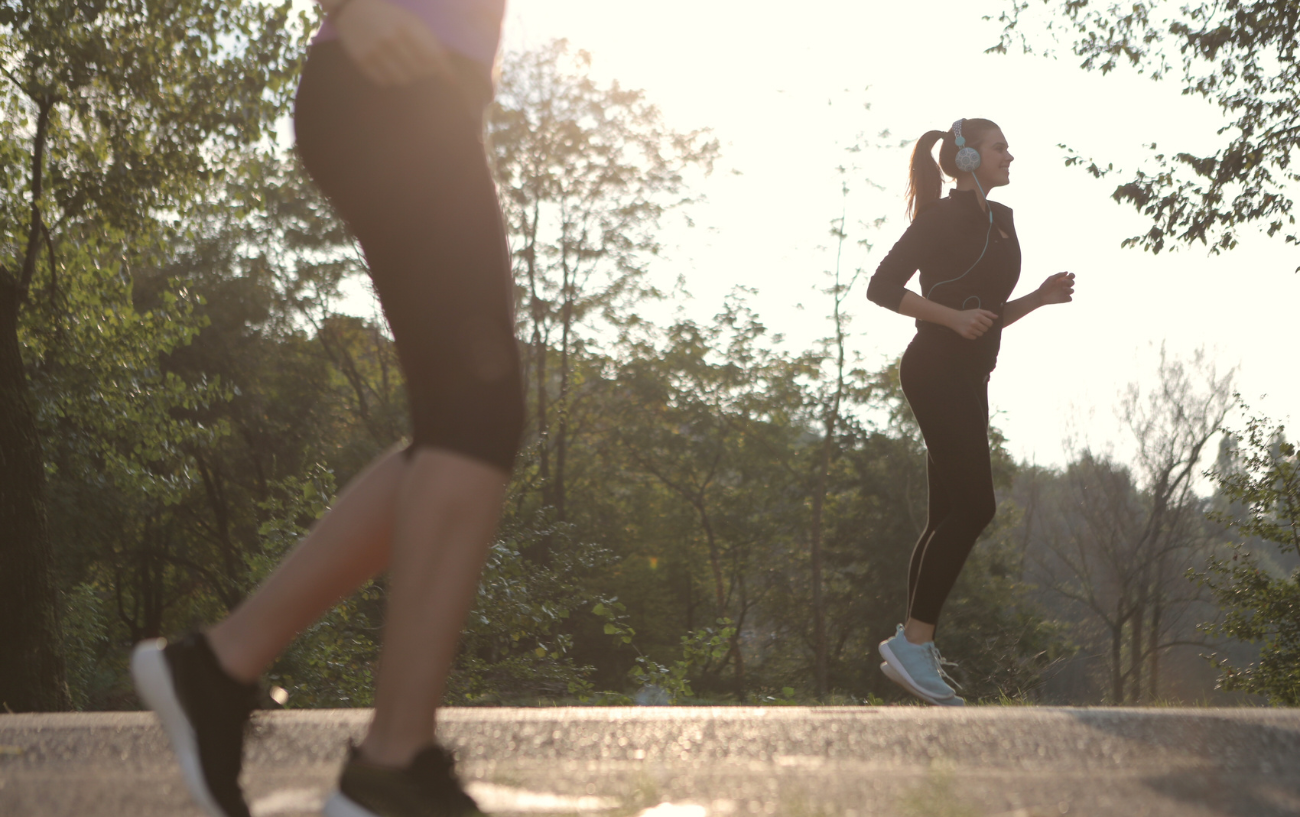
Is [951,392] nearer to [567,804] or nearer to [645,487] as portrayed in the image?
[567,804]

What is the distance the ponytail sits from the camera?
176 inches

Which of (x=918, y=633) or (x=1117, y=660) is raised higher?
(x=918, y=633)

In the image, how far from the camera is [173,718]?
5.39 feet

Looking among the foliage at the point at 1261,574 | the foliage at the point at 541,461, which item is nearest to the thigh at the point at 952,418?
the foliage at the point at 541,461

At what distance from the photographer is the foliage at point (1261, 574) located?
14578mm

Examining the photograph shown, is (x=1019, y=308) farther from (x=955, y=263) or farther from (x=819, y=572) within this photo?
(x=819, y=572)

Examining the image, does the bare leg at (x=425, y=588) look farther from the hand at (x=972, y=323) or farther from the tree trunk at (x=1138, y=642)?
the tree trunk at (x=1138, y=642)

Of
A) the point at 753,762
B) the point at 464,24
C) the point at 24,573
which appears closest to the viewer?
the point at 464,24

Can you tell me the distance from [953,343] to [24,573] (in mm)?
6226

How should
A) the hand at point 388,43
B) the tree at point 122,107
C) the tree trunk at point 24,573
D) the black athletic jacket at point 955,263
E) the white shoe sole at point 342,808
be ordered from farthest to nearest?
the tree at point 122,107 → the tree trunk at point 24,573 → the black athletic jacket at point 955,263 → the hand at point 388,43 → the white shoe sole at point 342,808

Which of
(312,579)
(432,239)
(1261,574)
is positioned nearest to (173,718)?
(312,579)

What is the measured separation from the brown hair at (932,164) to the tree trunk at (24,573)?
6012 millimetres

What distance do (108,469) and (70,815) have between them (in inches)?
591

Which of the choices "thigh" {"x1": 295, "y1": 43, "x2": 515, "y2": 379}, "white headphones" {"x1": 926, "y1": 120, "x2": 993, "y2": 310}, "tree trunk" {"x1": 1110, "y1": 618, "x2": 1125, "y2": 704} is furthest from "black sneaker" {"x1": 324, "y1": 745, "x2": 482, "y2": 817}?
"tree trunk" {"x1": 1110, "y1": 618, "x2": 1125, "y2": 704}
